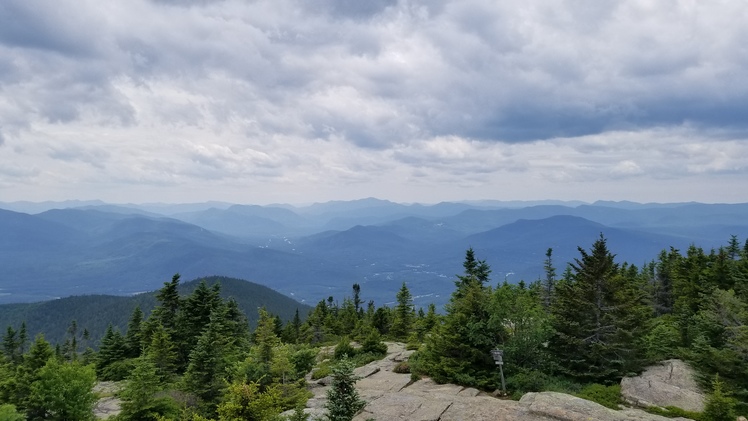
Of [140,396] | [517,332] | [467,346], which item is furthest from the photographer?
[517,332]

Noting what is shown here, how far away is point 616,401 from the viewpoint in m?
20.3

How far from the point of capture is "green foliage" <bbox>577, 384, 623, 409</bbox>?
65.1ft

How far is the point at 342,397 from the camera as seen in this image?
52.6ft

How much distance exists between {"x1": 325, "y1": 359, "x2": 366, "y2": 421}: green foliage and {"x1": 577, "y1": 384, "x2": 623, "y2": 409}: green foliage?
12.5 metres

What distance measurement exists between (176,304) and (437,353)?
111 feet

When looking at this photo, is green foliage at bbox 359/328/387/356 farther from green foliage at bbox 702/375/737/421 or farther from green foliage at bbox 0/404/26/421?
green foliage at bbox 702/375/737/421

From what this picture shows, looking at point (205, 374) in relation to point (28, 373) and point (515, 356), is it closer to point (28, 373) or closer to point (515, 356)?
point (28, 373)

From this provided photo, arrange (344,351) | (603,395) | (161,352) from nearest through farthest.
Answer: (603,395) → (161,352) → (344,351)

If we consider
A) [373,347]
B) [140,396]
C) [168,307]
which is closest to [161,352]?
[168,307]

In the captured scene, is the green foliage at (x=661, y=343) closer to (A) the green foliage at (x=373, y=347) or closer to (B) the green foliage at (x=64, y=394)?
(A) the green foliage at (x=373, y=347)

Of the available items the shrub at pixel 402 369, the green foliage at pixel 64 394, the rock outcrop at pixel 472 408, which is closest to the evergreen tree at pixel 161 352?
the green foliage at pixel 64 394

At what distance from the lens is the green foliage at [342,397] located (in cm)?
1573

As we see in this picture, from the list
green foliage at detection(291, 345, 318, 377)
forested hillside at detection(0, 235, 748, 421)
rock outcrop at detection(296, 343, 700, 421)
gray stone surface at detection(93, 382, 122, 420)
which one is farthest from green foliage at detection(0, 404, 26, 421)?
green foliage at detection(291, 345, 318, 377)

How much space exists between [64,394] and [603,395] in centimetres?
3040
